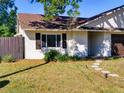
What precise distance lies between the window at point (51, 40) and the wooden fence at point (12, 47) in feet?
6.60

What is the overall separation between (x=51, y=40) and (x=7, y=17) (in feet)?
73.7

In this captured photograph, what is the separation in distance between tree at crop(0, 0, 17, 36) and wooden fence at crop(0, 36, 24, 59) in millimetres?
13711

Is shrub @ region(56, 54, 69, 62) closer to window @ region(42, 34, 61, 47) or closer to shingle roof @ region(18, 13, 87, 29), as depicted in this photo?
window @ region(42, 34, 61, 47)

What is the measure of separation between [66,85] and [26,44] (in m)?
12.5

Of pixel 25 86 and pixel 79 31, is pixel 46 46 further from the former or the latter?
pixel 25 86

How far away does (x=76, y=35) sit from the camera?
997 inches

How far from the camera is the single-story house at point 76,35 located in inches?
962

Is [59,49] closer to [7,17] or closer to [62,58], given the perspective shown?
[62,58]

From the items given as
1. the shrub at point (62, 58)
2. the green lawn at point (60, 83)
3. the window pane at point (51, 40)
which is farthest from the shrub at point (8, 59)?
the green lawn at point (60, 83)

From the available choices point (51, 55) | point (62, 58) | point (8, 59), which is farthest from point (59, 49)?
point (8, 59)

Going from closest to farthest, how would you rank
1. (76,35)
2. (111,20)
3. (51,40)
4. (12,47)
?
(12,47) → (51,40) → (76,35) → (111,20)

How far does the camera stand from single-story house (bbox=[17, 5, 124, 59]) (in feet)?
80.2

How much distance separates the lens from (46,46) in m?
24.8

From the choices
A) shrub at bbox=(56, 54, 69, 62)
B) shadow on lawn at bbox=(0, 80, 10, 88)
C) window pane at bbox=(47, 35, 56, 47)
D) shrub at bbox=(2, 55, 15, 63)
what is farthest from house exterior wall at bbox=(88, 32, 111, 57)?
shadow on lawn at bbox=(0, 80, 10, 88)
